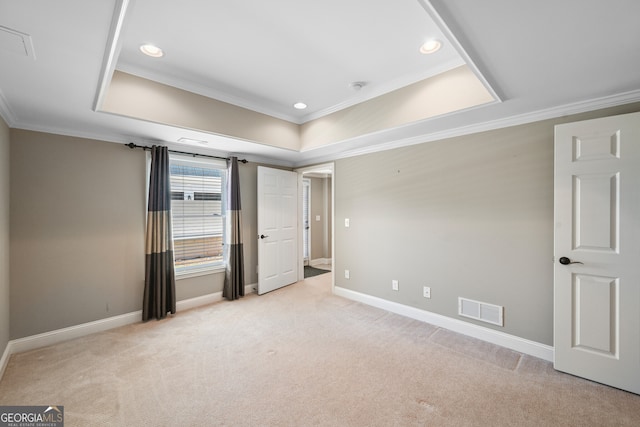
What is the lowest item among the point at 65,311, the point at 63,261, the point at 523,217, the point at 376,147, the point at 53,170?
the point at 65,311

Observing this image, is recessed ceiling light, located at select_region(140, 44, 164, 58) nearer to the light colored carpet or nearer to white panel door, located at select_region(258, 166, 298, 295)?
white panel door, located at select_region(258, 166, 298, 295)

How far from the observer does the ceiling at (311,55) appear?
132cm

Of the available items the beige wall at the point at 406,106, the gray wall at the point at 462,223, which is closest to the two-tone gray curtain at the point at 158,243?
the beige wall at the point at 406,106

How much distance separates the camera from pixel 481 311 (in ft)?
9.45

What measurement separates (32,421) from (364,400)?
2338mm

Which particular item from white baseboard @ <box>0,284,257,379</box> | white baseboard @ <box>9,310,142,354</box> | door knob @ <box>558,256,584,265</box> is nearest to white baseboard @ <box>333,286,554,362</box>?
door knob @ <box>558,256,584,265</box>

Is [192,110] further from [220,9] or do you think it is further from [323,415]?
[323,415]

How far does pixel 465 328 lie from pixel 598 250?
1440 mm

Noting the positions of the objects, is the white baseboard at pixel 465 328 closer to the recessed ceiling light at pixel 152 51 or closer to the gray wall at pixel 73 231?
the gray wall at pixel 73 231

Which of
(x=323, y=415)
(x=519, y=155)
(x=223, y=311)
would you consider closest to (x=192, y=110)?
(x=223, y=311)

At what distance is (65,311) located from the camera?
292 centimetres

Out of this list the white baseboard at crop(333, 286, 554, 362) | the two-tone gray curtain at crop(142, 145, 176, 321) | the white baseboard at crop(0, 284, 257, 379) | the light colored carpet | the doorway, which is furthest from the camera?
the doorway

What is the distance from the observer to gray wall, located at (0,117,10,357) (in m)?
2.40

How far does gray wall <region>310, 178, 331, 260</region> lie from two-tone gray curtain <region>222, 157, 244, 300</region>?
2751 millimetres
